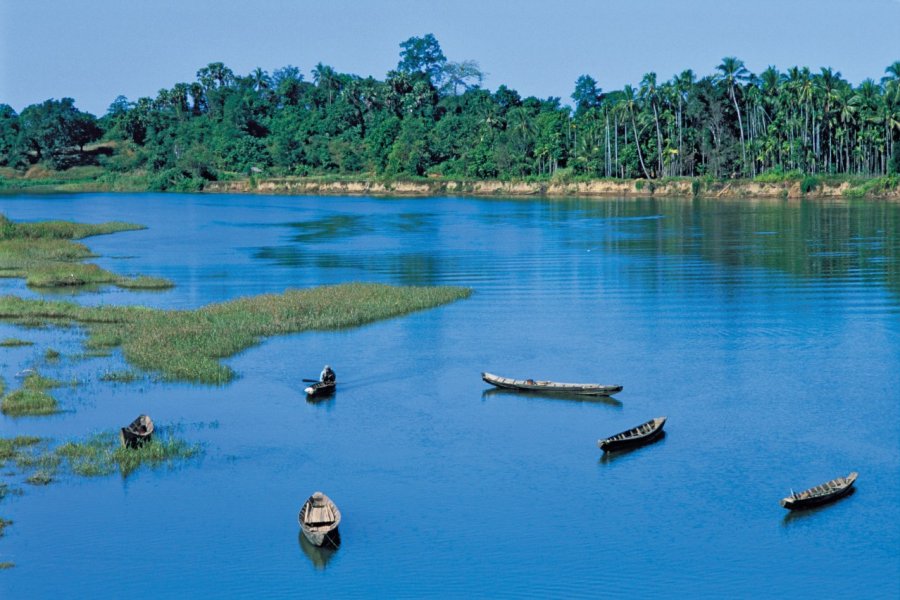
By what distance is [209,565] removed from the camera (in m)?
21.9

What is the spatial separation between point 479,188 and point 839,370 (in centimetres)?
12597

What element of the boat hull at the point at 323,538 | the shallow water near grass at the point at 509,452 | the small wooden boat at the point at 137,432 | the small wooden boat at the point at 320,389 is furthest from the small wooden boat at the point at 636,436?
the small wooden boat at the point at 137,432

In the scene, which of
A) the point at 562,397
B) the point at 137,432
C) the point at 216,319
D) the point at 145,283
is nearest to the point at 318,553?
the point at 137,432

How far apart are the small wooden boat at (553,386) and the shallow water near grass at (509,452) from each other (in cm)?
38

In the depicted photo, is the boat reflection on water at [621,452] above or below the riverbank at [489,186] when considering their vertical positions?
below

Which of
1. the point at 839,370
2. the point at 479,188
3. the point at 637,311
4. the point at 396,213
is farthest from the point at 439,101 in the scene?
the point at 839,370

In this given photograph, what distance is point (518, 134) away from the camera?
159 metres

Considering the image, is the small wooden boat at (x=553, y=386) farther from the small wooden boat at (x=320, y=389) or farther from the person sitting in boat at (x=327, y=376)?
the small wooden boat at (x=320, y=389)

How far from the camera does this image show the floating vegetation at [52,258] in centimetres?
5628

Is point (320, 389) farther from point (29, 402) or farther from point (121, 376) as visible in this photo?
point (29, 402)

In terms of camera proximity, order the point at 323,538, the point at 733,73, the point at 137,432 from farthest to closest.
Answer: the point at 733,73, the point at 137,432, the point at 323,538

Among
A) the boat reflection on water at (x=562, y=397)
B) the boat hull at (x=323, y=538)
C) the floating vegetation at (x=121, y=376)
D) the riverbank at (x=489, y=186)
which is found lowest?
the boat hull at (x=323, y=538)

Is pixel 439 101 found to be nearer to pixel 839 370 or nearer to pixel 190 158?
pixel 190 158

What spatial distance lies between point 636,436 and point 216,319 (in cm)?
2115
